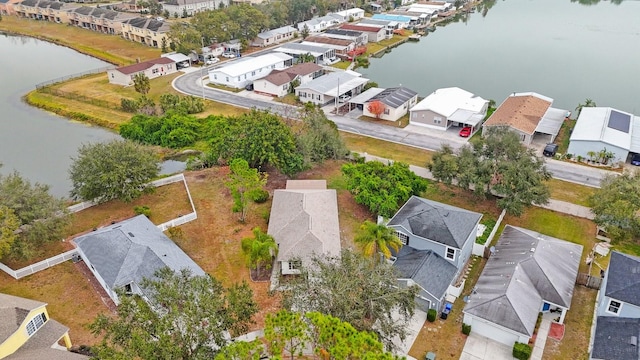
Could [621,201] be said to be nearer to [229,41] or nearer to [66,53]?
[229,41]

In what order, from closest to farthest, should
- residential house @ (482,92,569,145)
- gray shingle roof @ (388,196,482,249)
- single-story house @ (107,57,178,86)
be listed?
gray shingle roof @ (388,196,482,249) < residential house @ (482,92,569,145) < single-story house @ (107,57,178,86)

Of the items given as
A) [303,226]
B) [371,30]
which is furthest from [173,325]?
[371,30]

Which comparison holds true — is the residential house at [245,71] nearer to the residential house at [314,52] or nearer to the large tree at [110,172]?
the residential house at [314,52]

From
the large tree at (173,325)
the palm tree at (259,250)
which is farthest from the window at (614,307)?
the large tree at (173,325)

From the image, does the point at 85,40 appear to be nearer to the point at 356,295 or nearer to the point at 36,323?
the point at 36,323

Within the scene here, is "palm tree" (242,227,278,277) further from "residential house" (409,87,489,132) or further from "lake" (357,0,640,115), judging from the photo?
"lake" (357,0,640,115)

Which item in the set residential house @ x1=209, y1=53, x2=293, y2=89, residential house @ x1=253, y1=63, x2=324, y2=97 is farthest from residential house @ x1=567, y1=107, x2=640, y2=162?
residential house @ x1=209, y1=53, x2=293, y2=89
